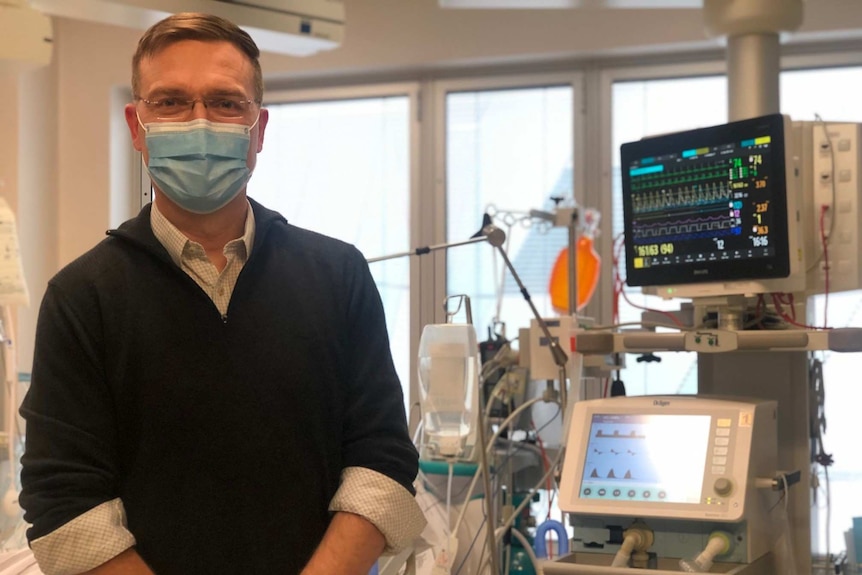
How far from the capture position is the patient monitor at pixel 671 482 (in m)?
2.13

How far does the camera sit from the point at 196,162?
1377mm

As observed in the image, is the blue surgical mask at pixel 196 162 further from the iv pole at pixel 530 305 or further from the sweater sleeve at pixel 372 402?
the iv pole at pixel 530 305

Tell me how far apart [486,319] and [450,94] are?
42.8 inches

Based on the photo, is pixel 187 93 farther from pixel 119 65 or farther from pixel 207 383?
pixel 119 65

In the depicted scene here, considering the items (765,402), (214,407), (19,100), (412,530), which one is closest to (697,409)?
(765,402)

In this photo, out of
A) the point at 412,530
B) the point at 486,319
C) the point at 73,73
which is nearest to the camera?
the point at 412,530

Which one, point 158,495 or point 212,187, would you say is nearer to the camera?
point 158,495

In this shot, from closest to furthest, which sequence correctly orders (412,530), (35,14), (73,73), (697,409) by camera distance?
(412,530)
(697,409)
(35,14)
(73,73)

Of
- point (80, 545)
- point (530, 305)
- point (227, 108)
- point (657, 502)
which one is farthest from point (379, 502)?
point (530, 305)

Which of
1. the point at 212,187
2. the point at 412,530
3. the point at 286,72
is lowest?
the point at 412,530

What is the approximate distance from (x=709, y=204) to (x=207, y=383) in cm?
151

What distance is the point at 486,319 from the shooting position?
175 inches

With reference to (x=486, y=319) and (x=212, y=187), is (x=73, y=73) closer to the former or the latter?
(x=486, y=319)

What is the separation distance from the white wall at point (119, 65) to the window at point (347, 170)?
0.56 feet
